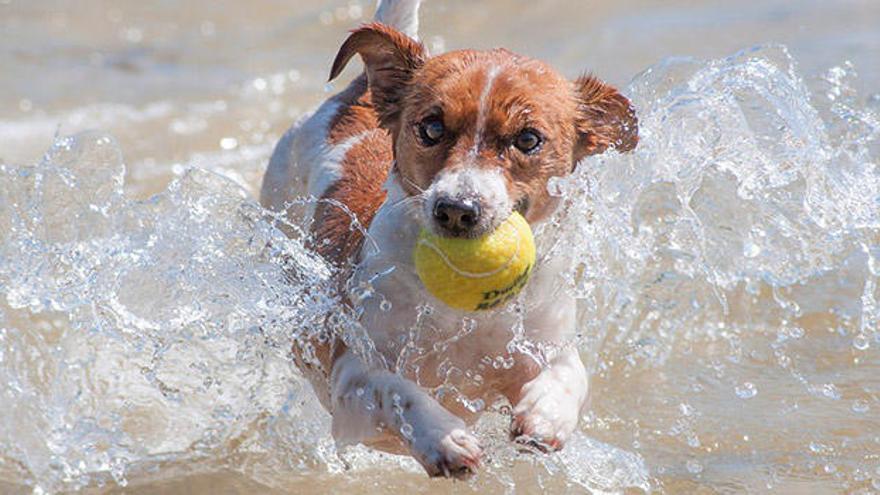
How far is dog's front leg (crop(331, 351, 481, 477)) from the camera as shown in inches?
140

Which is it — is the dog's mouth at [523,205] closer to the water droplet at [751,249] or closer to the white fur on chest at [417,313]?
the white fur on chest at [417,313]

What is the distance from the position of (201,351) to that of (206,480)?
1.54 ft

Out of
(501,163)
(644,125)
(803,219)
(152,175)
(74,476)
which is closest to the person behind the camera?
(501,163)

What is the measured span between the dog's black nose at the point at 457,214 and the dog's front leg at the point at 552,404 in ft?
1.91

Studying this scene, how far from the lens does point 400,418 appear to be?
379 cm

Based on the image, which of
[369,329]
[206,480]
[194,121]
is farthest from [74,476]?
[194,121]

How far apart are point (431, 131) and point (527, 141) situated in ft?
0.97

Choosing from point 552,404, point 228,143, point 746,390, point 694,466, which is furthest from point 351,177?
point 228,143

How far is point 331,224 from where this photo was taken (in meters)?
4.86

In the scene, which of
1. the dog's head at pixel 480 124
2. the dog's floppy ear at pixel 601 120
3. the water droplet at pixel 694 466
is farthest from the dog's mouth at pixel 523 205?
the water droplet at pixel 694 466

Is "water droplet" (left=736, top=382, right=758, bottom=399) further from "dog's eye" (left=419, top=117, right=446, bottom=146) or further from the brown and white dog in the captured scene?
"dog's eye" (left=419, top=117, right=446, bottom=146)

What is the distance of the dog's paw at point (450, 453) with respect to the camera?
3539 mm

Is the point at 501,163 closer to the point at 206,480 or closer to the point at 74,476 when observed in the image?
the point at 206,480

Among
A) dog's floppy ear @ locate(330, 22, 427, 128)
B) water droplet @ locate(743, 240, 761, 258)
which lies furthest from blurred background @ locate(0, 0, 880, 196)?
dog's floppy ear @ locate(330, 22, 427, 128)
